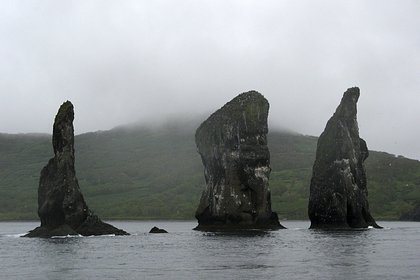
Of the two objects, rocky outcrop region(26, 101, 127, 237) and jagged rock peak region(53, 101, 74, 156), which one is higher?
jagged rock peak region(53, 101, 74, 156)

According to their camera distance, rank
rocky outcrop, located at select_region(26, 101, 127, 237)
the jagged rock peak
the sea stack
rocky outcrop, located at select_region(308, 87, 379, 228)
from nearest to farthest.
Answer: rocky outcrop, located at select_region(26, 101, 127, 237)
the jagged rock peak
the sea stack
rocky outcrop, located at select_region(308, 87, 379, 228)

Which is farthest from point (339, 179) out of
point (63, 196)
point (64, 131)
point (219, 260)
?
point (219, 260)

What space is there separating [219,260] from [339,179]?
207ft

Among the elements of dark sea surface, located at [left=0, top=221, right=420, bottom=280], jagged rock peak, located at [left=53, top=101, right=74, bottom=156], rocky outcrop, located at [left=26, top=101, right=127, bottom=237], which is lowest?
dark sea surface, located at [left=0, top=221, right=420, bottom=280]

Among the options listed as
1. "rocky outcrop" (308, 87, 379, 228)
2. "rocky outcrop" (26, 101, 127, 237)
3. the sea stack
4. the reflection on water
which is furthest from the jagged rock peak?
"rocky outcrop" (308, 87, 379, 228)

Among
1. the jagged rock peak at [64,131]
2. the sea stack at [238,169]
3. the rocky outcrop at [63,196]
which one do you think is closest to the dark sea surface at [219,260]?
the rocky outcrop at [63,196]

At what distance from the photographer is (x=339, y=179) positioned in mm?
126812

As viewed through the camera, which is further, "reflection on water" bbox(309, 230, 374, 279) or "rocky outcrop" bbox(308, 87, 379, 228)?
"rocky outcrop" bbox(308, 87, 379, 228)

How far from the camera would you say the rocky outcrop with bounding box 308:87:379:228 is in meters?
127

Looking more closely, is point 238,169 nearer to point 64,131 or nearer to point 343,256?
point 64,131

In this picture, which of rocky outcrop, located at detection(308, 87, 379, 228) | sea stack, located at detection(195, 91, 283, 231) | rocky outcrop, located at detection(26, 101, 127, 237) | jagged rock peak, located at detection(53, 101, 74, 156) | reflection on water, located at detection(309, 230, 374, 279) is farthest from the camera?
rocky outcrop, located at detection(308, 87, 379, 228)

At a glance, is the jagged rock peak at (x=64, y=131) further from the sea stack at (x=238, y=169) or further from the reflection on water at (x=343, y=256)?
the reflection on water at (x=343, y=256)

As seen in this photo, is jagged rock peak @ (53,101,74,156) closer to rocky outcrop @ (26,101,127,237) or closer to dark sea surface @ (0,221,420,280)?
rocky outcrop @ (26,101,127,237)

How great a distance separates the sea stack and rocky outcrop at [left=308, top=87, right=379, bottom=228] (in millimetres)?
9394
